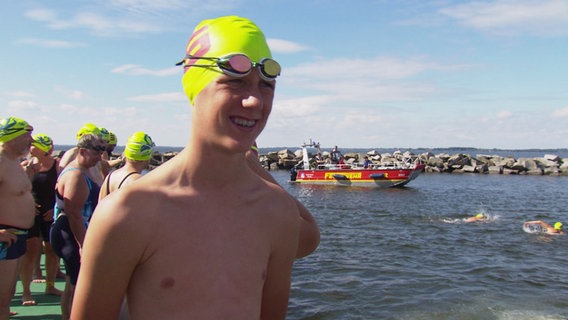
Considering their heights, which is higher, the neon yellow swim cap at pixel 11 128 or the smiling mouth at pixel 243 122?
the neon yellow swim cap at pixel 11 128

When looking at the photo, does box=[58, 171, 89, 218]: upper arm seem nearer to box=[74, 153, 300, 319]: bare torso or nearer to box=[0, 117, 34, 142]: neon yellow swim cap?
box=[0, 117, 34, 142]: neon yellow swim cap

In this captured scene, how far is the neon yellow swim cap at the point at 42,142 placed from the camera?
20.5 feet

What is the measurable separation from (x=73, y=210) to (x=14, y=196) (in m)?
0.69

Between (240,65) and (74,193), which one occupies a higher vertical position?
(240,65)

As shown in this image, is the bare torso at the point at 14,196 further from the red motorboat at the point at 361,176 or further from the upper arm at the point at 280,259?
the red motorboat at the point at 361,176

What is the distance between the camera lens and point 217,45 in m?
1.58

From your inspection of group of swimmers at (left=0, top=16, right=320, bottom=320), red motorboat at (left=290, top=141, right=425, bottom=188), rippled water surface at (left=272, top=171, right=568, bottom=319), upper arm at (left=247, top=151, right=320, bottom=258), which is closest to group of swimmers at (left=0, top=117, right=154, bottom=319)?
upper arm at (left=247, top=151, right=320, bottom=258)

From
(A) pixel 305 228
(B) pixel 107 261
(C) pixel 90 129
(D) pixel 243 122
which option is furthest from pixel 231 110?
(C) pixel 90 129

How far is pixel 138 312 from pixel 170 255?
0.21m

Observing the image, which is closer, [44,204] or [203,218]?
[203,218]

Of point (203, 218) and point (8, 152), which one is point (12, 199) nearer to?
point (8, 152)

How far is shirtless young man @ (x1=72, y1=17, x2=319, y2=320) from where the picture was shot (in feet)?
4.71

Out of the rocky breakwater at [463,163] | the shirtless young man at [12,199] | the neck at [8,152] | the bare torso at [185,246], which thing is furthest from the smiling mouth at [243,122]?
the rocky breakwater at [463,163]

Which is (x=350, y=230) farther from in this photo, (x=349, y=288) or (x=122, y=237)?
(x=122, y=237)
